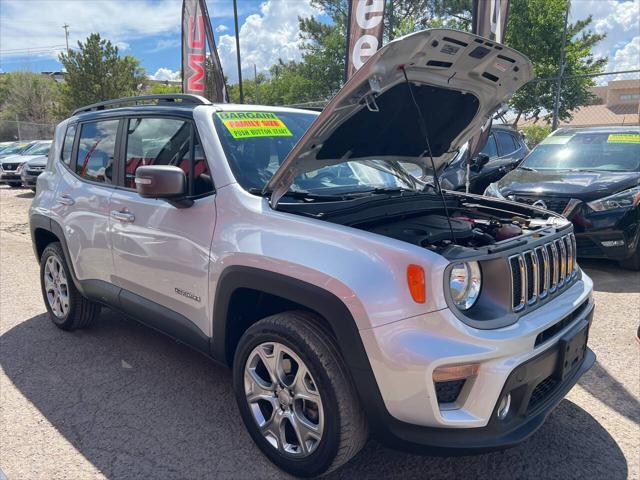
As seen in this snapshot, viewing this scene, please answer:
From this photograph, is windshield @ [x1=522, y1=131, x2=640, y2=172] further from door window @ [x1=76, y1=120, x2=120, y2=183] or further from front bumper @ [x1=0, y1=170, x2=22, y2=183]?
front bumper @ [x1=0, y1=170, x2=22, y2=183]

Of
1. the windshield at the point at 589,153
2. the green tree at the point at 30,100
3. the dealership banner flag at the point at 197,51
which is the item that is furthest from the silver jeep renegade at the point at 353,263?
the green tree at the point at 30,100

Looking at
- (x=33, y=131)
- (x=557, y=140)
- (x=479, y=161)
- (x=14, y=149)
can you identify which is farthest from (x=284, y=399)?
(x=33, y=131)

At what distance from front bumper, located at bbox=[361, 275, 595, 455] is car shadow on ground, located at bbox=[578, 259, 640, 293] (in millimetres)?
3831

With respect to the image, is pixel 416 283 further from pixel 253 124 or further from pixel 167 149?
pixel 167 149

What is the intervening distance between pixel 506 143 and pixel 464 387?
882 centimetres

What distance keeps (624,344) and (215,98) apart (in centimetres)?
1082

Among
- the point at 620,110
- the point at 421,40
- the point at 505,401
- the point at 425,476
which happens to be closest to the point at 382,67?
the point at 421,40

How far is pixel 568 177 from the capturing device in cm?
636

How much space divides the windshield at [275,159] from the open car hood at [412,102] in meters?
0.17

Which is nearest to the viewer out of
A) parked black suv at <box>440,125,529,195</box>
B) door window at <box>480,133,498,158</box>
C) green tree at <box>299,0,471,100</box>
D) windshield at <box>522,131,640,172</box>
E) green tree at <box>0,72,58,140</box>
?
windshield at <box>522,131,640,172</box>

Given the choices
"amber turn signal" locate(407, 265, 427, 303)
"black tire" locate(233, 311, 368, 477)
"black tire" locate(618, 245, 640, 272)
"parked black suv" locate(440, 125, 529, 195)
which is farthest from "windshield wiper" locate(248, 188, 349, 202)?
"parked black suv" locate(440, 125, 529, 195)

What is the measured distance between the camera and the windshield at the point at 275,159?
2971mm

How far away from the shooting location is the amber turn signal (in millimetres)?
2068

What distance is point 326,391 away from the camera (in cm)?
227
